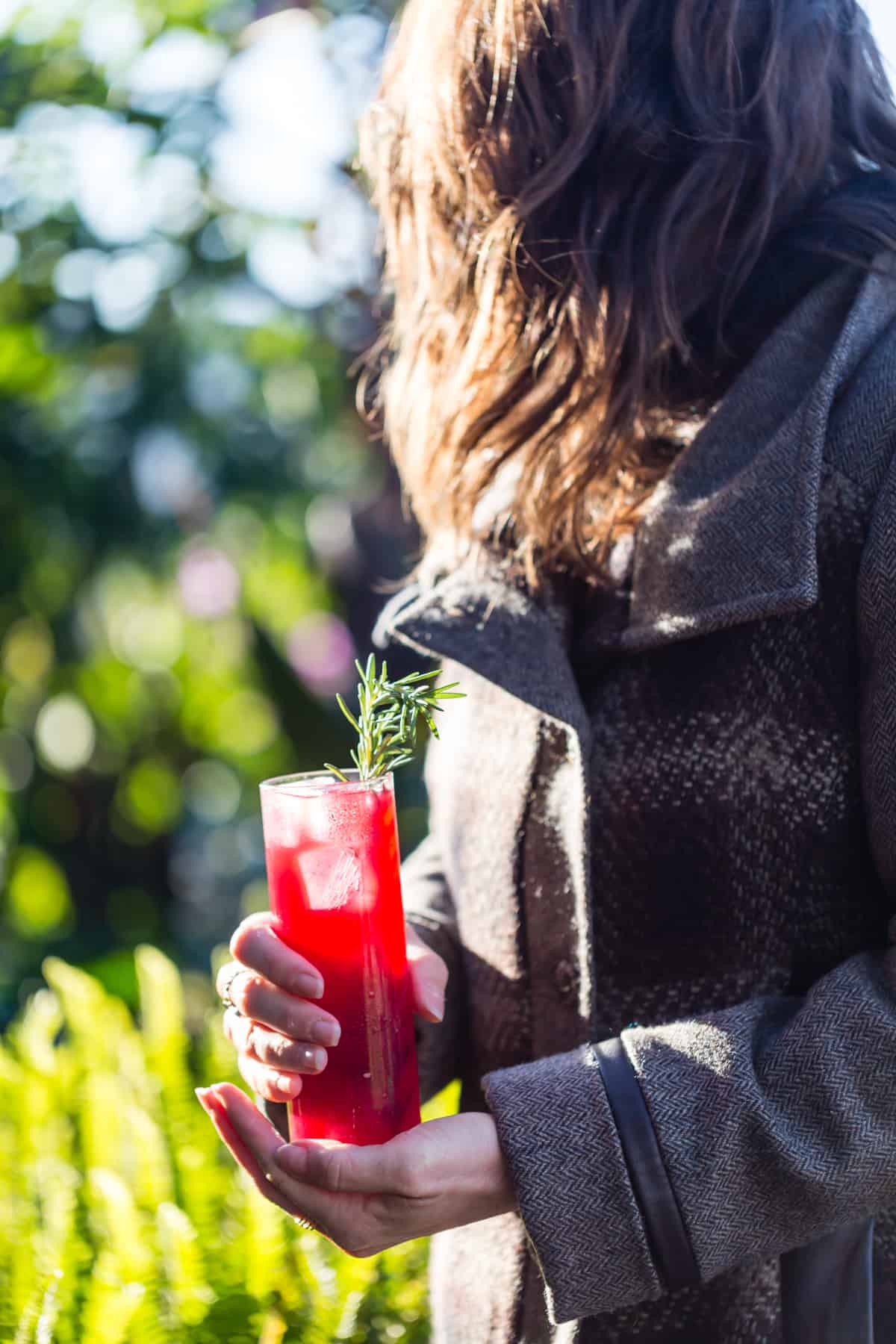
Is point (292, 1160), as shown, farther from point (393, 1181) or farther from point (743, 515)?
point (743, 515)

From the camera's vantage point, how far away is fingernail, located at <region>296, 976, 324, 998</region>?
1008 mm

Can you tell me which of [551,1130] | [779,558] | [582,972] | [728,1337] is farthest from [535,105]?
[728,1337]

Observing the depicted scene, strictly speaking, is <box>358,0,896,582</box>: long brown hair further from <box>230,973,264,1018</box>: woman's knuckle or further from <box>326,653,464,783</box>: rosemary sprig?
<box>230,973,264,1018</box>: woman's knuckle

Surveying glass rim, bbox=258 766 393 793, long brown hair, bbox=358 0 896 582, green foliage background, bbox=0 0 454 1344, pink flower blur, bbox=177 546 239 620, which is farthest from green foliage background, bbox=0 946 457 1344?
pink flower blur, bbox=177 546 239 620

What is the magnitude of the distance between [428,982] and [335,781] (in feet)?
0.82

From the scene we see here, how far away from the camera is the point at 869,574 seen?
41.0 inches

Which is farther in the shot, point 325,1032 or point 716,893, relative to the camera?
point 716,893

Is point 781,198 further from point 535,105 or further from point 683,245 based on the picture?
point 535,105

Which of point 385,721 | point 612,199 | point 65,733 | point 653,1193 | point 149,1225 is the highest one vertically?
point 612,199

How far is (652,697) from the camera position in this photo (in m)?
1.20

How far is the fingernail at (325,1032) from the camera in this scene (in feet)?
3.29

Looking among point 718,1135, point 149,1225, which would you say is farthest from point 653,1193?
point 149,1225

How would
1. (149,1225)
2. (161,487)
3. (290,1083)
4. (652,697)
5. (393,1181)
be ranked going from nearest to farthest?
(393,1181) → (290,1083) → (652,697) → (149,1225) → (161,487)

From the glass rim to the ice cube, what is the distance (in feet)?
0.18
